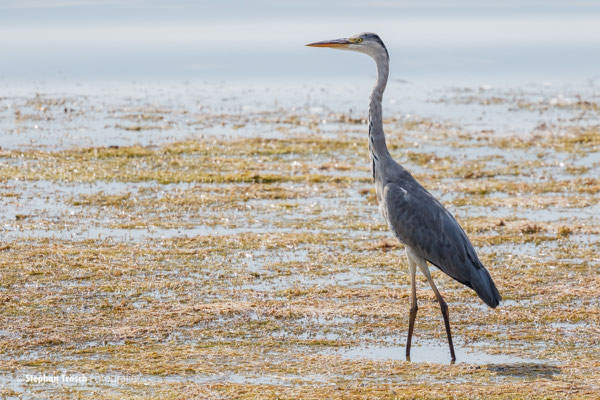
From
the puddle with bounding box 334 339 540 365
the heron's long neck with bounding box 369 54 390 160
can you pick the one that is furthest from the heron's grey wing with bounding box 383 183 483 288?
the puddle with bounding box 334 339 540 365

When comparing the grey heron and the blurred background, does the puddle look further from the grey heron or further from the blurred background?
the blurred background

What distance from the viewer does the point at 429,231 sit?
8.72m

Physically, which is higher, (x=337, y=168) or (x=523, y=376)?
(x=337, y=168)

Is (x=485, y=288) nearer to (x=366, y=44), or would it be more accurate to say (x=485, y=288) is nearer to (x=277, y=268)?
(x=366, y=44)

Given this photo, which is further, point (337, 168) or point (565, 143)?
point (565, 143)

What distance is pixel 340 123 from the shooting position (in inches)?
914

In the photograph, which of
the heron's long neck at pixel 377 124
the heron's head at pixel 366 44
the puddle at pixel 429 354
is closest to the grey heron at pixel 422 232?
the heron's long neck at pixel 377 124

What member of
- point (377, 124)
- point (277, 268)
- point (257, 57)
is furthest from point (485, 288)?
point (257, 57)

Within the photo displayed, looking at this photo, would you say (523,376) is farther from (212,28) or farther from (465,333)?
(212,28)

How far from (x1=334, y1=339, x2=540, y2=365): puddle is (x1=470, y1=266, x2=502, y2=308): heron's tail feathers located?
47 centimetres

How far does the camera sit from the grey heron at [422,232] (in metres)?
8.51

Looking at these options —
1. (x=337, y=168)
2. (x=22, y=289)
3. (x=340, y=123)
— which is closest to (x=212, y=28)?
(x=340, y=123)

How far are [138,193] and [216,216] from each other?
1.84 meters

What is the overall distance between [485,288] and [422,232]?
2.58ft
